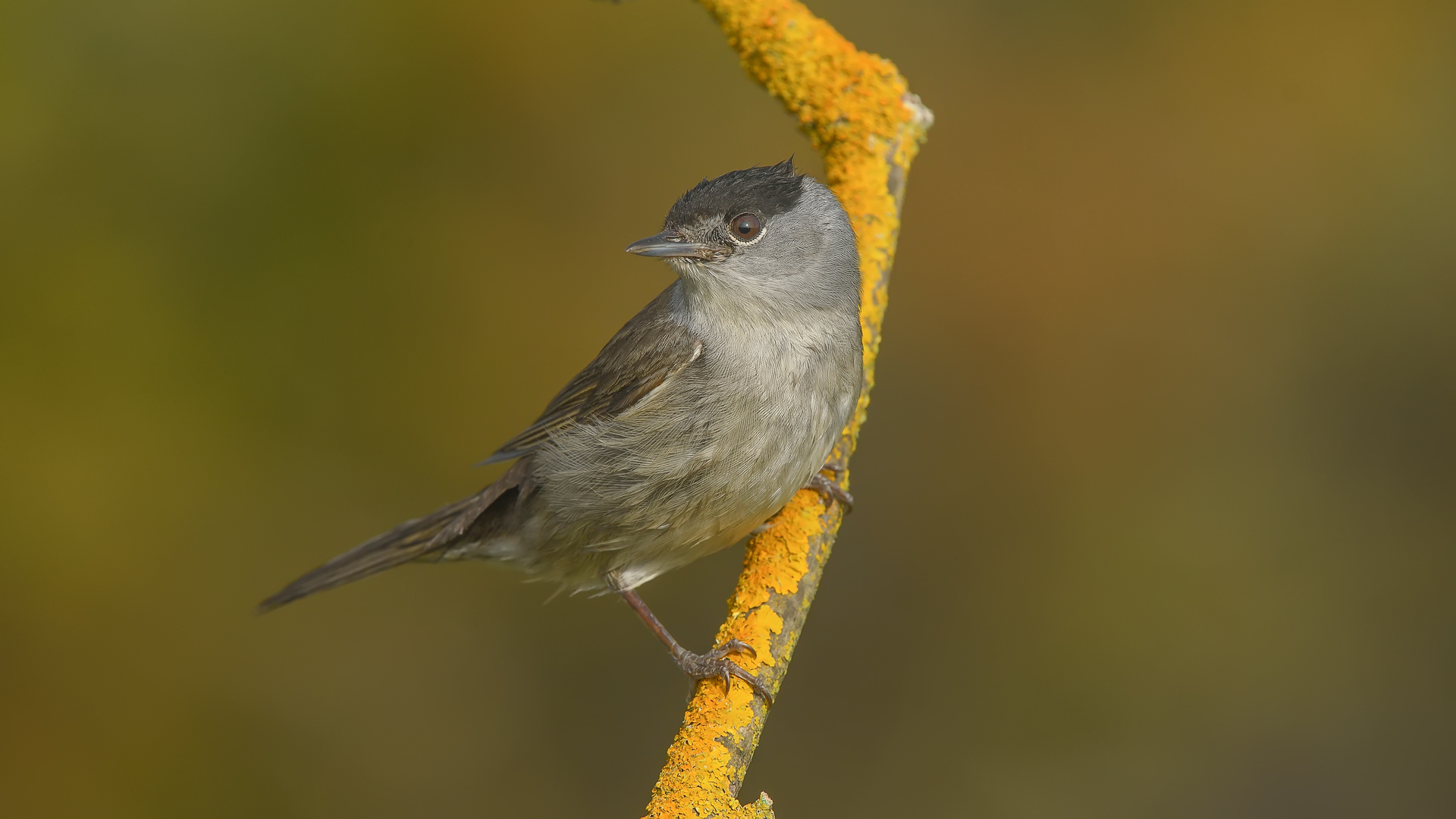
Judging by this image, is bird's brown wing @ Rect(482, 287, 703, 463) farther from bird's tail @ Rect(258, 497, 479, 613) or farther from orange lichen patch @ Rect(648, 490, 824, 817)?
orange lichen patch @ Rect(648, 490, 824, 817)

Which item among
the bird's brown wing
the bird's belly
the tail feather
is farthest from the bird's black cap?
the tail feather

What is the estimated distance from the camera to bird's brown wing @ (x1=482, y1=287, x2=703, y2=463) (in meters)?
4.21

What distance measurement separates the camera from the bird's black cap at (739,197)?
416 cm

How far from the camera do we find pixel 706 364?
412 centimetres

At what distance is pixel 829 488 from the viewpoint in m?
4.34

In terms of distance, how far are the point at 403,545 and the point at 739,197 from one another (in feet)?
6.08

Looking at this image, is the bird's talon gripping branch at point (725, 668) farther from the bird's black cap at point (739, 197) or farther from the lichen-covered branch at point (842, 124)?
the bird's black cap at point (739, 197)

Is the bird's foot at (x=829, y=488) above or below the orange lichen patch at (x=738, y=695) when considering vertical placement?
above

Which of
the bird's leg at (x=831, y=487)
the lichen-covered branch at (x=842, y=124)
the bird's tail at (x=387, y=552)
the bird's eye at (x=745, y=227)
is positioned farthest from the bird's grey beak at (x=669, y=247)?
the bird's tail at (x=387, y=552)

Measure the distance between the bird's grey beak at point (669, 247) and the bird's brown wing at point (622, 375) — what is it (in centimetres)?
27

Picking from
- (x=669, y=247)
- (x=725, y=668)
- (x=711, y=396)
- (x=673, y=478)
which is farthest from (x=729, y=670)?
(x=669, y=247)

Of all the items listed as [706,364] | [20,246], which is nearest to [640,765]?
[706,364]

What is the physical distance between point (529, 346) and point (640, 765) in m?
1.88

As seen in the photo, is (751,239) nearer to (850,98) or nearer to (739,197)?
(739,197)
